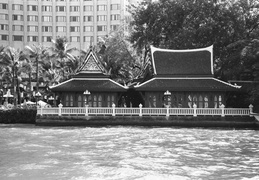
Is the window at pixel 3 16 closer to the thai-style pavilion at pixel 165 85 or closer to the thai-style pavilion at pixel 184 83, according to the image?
the thai-style pavilion at pixel 165 85

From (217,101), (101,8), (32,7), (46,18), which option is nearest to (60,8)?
(46,18)

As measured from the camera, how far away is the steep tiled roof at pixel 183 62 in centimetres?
3766

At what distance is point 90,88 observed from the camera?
121 ft

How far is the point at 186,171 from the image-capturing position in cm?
1545

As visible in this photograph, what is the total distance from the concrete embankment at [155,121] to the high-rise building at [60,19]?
52.2 m

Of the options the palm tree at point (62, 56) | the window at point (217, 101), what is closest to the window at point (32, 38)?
the palm tree at point (62, 56)

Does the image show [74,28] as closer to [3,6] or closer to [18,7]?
[18,7]

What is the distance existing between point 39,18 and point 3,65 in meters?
40.2

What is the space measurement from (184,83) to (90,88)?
8.95 metres

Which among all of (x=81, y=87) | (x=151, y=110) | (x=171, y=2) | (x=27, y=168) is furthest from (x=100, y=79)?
(x=27, y=168)

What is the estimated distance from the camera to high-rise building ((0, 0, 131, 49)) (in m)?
84.0

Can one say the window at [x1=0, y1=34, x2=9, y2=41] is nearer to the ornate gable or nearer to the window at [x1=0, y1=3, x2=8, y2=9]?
the window at [x1=0, y1=3, x2=8, y2=9]

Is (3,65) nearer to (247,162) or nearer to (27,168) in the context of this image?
(27,168)

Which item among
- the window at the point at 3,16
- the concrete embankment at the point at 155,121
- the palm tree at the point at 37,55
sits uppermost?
the window at the point at 3,16
